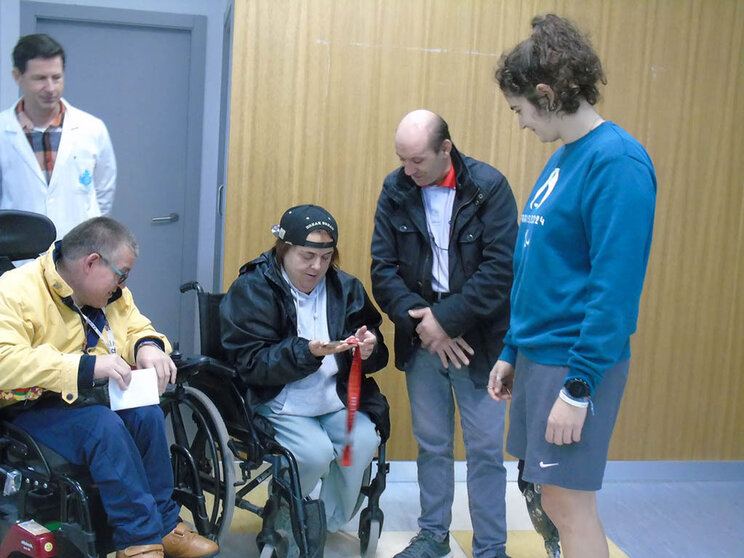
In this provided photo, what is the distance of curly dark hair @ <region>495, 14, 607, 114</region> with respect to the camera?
1703 millimetres

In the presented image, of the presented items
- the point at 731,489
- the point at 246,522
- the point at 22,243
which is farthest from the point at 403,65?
the point at 731,489

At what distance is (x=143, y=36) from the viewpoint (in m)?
3.88

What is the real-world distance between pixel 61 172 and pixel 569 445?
82.8 inches

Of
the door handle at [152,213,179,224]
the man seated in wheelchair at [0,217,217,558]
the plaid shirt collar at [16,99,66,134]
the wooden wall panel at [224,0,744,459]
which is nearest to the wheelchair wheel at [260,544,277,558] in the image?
the man seated in wheelchair at [0,217,217,558]

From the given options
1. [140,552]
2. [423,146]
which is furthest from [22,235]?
[423,146]

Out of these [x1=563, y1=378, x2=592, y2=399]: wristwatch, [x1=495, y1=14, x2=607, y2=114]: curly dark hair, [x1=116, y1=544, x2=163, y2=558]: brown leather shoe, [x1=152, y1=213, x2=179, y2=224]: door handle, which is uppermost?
[x1=495, y1=14, x2=607, y2=114]: curly dark hair

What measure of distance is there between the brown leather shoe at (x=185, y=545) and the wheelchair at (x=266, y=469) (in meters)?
0.17

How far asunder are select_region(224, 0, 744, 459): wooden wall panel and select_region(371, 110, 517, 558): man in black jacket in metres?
0.68

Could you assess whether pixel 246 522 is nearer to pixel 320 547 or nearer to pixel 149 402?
pixel 320 547

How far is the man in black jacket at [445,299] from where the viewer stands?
8.42 feet

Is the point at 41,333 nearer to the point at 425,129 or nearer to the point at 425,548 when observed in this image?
the point at 425,129

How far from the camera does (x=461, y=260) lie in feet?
8.65

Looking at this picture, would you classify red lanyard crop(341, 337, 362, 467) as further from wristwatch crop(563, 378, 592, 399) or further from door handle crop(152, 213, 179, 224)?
door handle crop(152, 213, 179, 224)

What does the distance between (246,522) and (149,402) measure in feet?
3.20
